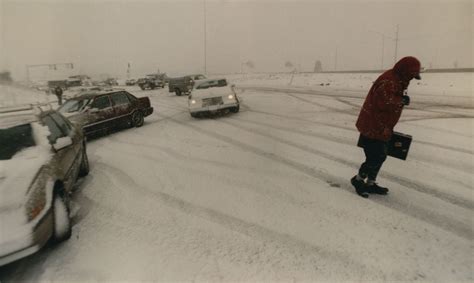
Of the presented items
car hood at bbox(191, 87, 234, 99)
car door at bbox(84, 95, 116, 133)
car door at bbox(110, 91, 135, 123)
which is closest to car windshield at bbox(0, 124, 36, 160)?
car door at bbox(84, 95, 116, 133)

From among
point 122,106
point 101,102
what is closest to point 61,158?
point 101,102

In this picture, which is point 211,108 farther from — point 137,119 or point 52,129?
point 52,129

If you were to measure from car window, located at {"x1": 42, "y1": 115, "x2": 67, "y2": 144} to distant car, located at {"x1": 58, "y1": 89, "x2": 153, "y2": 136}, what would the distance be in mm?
3883

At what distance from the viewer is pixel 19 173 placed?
3.38m

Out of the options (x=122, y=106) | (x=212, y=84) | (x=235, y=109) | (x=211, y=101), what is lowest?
(x=235, y=109)

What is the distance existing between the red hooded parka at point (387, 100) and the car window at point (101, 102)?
798 centimetres

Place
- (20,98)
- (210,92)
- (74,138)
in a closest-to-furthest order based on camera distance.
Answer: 1. (74,138)
2. (210,92)
3. (20,98)

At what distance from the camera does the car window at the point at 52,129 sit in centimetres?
454

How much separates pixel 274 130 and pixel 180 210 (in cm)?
534

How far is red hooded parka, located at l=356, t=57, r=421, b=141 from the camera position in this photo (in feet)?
12.8

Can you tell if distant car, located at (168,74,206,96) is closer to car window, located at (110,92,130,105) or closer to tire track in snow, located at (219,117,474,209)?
car window, located at (110,92,130,105)

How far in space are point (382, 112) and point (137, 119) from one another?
8.70 m

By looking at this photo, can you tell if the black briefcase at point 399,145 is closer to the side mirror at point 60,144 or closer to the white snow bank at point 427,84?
the side mirror at point 60,144

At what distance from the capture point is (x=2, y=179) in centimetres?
325
